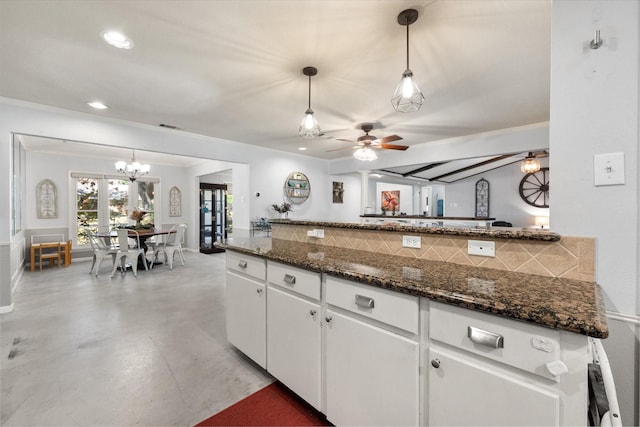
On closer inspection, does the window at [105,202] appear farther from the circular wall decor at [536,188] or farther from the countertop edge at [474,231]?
the circular wall decor at [536,188]

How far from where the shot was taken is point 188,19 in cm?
190

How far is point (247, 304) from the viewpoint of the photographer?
2.07m

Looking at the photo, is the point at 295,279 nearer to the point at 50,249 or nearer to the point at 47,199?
the point at 50,249

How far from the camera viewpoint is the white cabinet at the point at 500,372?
0.79m

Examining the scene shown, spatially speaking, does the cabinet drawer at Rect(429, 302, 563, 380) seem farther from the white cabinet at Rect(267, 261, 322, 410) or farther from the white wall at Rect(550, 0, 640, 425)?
the white cabinet at Rect(267, 261, 322, 410)

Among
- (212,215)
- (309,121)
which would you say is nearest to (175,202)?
(212,215)

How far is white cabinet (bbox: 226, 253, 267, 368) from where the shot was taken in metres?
1.93

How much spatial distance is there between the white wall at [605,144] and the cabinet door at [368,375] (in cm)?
78

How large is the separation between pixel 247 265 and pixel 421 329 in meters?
1.35

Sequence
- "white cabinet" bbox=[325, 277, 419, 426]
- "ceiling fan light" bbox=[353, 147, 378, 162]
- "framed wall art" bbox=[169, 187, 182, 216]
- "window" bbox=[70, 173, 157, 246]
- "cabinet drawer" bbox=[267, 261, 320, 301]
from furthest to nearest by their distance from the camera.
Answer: "framed wall art" bbox=[169, 187, 182, 216]
"window" bbox=[70, 173, 157, 246]
"ceiling fan light" bbox=[353, 147, 378, 162]
"cabinet drawer" bbox=[267, 261, 320, 301]
"white cabinet" bbox=[325, 277, 419, 426]

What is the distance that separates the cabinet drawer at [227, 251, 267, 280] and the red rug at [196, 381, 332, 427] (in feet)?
2.54

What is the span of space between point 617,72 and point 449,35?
50.5 inches

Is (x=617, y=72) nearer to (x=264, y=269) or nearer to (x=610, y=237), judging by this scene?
(x=610, y=237)

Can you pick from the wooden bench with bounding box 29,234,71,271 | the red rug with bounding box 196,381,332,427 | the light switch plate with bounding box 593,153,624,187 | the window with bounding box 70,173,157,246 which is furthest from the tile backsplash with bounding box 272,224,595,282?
the window with bounding box 70,173,157,246
